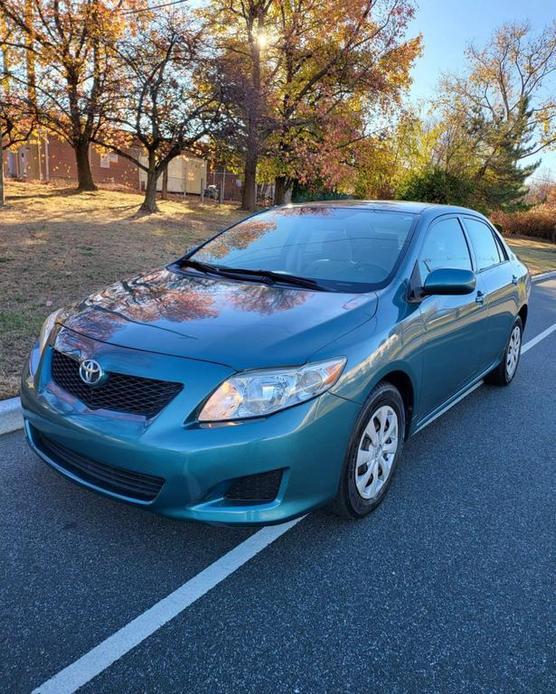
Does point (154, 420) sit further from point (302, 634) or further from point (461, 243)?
point (461, 243)

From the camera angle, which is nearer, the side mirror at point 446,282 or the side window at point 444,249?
the side mirror at point 446,282

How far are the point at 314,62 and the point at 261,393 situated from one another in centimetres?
2158

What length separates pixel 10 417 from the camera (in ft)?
12.5

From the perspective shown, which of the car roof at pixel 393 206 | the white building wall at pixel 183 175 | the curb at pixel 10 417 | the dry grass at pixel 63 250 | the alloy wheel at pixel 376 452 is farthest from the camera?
the white building wall at pixel 183 175

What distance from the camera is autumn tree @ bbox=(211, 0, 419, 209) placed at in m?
18.8

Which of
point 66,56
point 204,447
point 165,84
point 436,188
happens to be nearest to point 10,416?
point 204,447

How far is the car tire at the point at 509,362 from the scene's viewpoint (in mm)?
5175

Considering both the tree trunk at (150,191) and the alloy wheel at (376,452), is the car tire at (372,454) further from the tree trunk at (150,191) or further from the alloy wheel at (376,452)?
the tree trunk at (150,191)

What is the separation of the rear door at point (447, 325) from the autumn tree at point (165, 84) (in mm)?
12889

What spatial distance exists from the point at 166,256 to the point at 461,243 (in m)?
7.02

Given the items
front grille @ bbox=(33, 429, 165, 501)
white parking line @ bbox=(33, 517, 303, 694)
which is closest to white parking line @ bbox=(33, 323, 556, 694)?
white parking line @ bbox=(33, 517, 303, 694)

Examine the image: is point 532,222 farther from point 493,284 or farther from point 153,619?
point 153,619

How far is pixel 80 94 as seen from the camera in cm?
1580

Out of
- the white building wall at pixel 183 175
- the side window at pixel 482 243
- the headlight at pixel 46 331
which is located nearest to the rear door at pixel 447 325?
the side window at pixel 482 243
